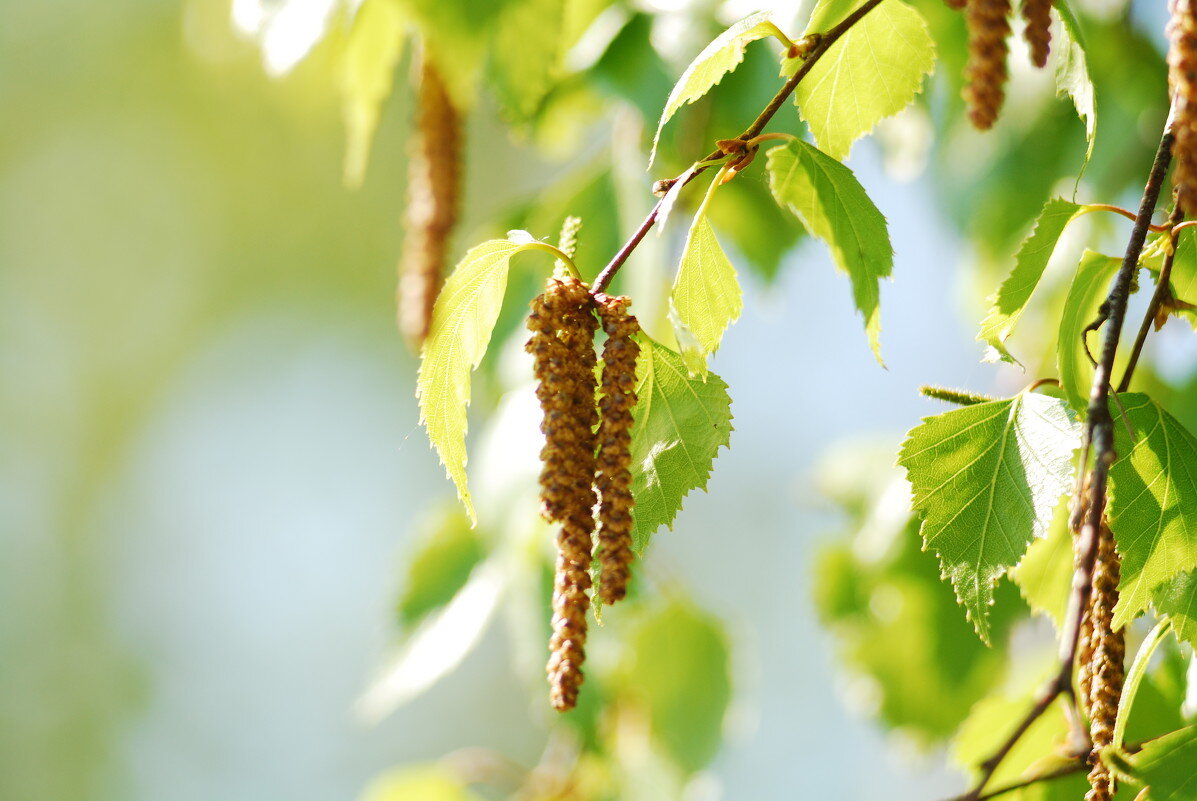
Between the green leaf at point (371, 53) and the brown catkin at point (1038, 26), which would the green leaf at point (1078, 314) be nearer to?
the brown catkin at point (1038, 26)

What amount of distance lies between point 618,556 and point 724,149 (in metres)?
0.13

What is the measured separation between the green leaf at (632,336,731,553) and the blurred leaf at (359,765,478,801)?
2.32 ft

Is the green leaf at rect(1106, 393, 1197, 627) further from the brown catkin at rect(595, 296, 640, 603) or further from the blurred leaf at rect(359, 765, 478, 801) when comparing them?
the blurred leaf at rect(359, 765, 478, 801)

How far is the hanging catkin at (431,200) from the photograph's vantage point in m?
0.79

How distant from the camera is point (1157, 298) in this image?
1.24 feet

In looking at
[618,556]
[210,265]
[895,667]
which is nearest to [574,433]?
[618,556]

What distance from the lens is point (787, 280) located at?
103 centimetres

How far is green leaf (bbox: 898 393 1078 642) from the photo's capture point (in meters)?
0.38

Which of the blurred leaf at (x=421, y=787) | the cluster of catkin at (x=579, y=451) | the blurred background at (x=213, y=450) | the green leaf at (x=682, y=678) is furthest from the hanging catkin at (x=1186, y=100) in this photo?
the blurred background at (x=213, y=450)

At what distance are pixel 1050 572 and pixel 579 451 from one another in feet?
0.80

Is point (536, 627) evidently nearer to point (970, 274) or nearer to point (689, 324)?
point (689, 324)

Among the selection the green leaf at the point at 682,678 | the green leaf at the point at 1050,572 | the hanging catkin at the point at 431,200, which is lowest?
the green leaf at the point at 1050,572

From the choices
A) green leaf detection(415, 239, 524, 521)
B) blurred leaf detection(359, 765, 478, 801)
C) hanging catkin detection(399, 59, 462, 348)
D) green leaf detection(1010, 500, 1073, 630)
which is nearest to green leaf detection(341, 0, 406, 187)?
hanging catkin detection(399, 59, 462, 348)

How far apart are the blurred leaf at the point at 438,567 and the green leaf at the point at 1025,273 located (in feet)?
1.91
